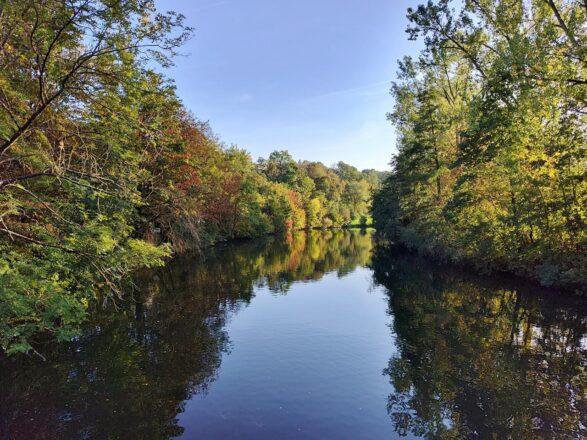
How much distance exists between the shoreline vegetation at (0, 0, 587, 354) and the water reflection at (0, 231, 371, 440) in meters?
1.29

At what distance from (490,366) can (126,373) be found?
32.5 ft

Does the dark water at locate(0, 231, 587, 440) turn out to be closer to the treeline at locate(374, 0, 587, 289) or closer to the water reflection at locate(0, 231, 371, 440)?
the water reflection at locate(0, 231, 371, 440)

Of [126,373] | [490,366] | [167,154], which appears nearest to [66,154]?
[126,373]

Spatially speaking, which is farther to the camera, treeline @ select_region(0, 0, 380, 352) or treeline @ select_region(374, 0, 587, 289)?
treeline @ select_region(374, 0, 587, 289)

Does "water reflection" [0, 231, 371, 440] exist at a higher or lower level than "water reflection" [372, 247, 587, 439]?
lower

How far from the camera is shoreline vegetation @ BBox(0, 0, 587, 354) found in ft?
26.1

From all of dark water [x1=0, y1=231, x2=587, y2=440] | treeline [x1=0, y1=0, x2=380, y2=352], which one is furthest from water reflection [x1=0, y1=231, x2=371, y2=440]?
treeline [x1=0, y1=0, x2=380, y2=352]

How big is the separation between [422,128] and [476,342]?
78.9ft

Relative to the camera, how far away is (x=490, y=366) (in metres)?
10.8

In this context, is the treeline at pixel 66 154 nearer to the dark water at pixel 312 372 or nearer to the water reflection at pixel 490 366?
the dark water at pixel 312 372

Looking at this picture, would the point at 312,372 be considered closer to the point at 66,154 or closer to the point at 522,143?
the point at 66,154

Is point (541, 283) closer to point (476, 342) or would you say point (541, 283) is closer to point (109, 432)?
point (476, 342)

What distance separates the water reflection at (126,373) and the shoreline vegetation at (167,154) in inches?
50.8

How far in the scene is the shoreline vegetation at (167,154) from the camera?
796 cm
